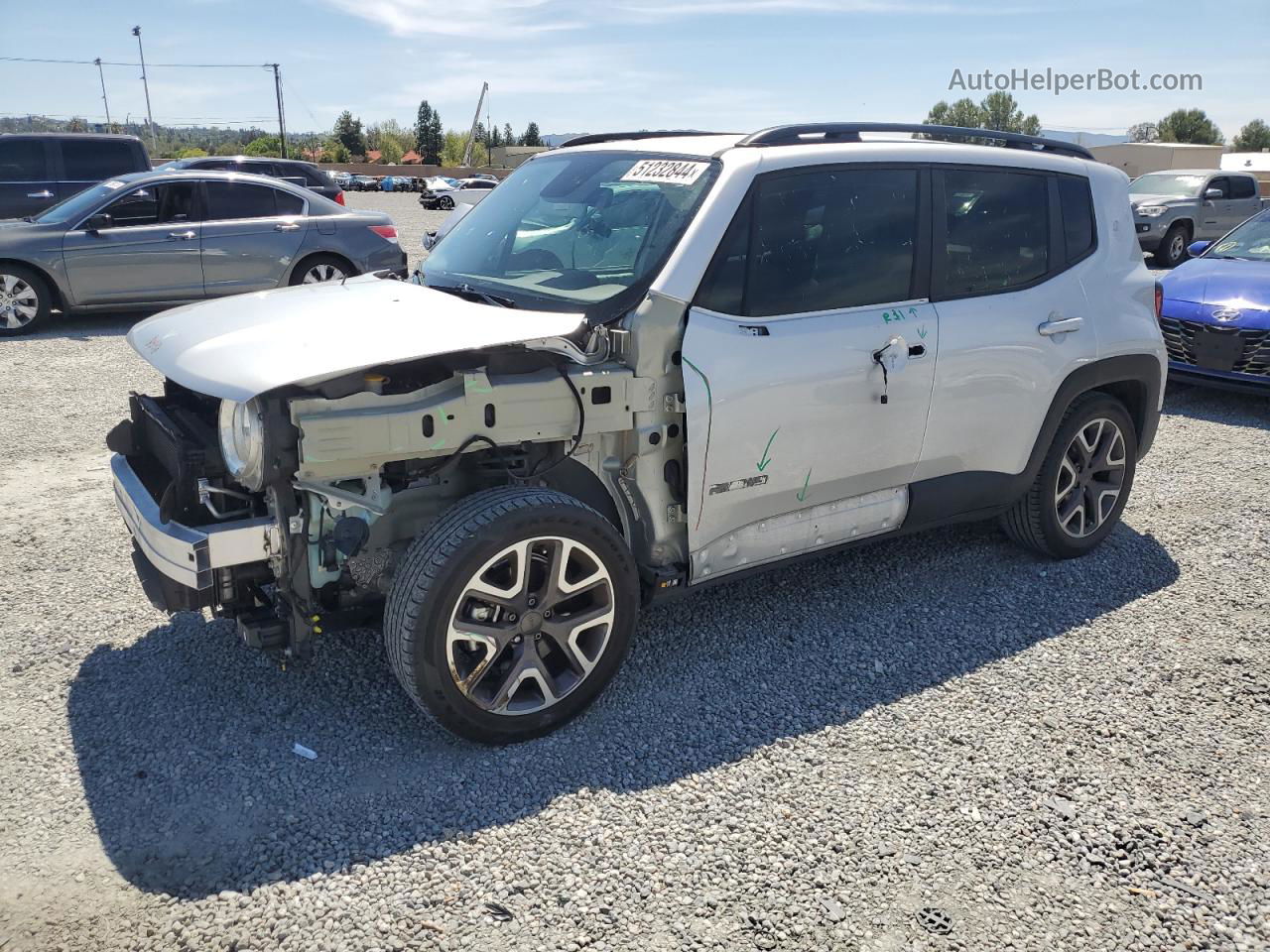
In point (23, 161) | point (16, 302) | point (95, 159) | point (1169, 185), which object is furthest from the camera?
point (1169, 185)

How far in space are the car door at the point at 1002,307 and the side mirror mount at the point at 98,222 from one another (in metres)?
9.19

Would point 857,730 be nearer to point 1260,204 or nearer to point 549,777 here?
point 549,777

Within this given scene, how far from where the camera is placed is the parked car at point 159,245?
10.0 meters

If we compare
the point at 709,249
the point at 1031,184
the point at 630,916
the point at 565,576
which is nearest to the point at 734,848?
the point at 630,916

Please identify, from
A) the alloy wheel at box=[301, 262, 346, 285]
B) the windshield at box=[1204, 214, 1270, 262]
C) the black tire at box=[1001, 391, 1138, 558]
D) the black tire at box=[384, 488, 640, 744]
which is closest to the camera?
the black tire at box=[384, 488, 640, 744]

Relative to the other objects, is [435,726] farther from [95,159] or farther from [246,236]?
[95,159]

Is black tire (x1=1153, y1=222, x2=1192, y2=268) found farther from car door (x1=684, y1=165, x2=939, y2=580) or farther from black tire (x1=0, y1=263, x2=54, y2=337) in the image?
black tire (x1=0, y1=263, x2=54, y2=337)

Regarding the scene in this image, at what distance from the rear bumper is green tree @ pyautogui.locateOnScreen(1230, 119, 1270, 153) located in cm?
10079

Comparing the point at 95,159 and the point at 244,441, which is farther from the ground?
the point at 95,159

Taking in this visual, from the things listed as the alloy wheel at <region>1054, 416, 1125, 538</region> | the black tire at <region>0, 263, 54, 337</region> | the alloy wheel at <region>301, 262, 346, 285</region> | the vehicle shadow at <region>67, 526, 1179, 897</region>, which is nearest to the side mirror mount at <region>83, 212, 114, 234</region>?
the black tire at <region>0, 263, 54, 337</region>

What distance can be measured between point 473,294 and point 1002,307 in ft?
7.43

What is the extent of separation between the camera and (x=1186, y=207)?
17.9 meters

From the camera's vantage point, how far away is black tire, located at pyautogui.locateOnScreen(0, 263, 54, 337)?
9.98m

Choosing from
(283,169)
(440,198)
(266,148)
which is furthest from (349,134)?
(283,169)
